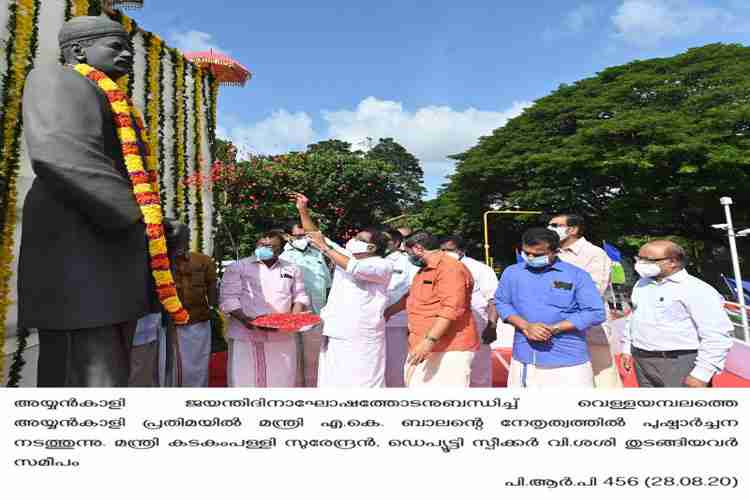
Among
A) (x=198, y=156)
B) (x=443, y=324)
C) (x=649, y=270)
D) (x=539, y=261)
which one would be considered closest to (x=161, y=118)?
(x=198, y=156)

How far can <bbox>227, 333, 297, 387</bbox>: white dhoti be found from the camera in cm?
367

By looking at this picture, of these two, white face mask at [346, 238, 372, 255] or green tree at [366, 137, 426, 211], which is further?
green tree at [366, 137, 426, 211]

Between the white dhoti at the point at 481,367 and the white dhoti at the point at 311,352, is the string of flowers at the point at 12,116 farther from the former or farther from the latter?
the white dhoti at the point at 481,367

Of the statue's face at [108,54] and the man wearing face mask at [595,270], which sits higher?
the statue's face at [108,54]

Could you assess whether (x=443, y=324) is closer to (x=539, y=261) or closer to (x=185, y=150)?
(x=539, y=261)

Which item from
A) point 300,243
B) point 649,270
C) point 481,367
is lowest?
point 481,367

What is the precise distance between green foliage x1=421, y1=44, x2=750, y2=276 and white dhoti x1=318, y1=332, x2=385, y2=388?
57.1 feet

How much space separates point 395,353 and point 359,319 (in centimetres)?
127

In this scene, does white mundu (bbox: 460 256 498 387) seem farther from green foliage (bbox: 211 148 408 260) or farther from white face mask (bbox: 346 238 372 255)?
green foliage (bbox: 211 148 408 260)

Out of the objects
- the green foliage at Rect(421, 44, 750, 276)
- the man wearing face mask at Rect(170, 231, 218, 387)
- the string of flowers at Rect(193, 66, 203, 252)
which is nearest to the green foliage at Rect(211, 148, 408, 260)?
the green foliage at Rect(421, 44, 750, 276)

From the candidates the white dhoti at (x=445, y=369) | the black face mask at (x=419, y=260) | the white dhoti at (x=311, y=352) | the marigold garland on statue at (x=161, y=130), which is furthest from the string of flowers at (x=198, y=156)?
the white dhoti at (x=445, y=369)

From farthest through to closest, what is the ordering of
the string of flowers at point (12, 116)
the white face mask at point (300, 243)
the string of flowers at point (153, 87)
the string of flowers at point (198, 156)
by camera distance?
the string of flowers at point (198, 156)
the white face mask at point (300, 243)
the string of flowers at point (153, 87)
the string of flowers at point (12, 116)

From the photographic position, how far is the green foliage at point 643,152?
56.1 feet

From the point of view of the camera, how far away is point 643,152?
17828 millimetres
